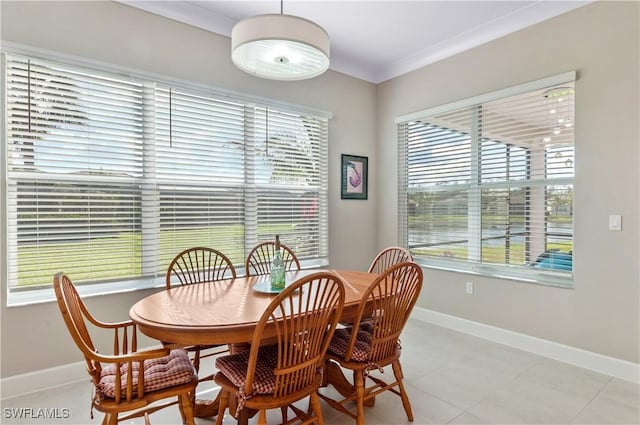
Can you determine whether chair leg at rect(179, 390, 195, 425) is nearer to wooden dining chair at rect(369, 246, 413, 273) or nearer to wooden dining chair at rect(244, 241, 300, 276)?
wooden dining chair at rect(244, 241, 300, 276)

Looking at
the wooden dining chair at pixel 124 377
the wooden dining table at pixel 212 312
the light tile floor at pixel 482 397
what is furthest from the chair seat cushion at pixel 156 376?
the light tile floor at pixel 482 397

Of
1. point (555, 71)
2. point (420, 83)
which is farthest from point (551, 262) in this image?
point (420, 83)

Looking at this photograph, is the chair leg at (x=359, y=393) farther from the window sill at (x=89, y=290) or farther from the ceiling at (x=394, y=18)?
the ceiling at (x=394, y=18)

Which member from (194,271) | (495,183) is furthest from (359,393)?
(495,183)

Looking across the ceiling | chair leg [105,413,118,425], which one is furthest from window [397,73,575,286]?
chair leg [105,413,118,425]

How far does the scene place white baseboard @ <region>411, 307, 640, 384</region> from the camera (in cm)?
259

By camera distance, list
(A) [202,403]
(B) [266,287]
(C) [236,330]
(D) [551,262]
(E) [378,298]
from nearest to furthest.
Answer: (C) [236,330] → (E) [378,298] → (A) [202,403] → (B) [266,287] → (D) [551,262]

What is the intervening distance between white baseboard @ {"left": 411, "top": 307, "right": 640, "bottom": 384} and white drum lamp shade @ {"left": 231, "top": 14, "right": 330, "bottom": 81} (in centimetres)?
283

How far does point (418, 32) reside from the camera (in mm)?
3371

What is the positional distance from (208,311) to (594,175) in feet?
9.68

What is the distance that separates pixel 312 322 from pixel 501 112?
9.28ft

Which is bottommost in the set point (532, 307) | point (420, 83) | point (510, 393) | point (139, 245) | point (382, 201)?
point (510, 393)

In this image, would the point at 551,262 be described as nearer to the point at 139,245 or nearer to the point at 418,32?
the point at 418,32

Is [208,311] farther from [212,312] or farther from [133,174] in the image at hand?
[133,174]
